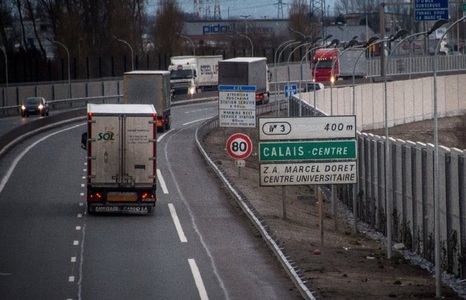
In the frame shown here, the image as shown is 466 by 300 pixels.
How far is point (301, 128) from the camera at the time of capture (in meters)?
31.1

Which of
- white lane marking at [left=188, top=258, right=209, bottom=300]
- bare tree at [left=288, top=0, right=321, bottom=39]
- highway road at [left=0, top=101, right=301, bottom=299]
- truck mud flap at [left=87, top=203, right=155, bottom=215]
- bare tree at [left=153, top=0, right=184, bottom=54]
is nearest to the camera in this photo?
white lane marking at [left=188, top=258, right=209, bottom=300]

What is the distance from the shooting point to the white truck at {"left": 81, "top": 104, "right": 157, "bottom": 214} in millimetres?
35062

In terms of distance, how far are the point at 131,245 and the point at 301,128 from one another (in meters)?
→ 5.15

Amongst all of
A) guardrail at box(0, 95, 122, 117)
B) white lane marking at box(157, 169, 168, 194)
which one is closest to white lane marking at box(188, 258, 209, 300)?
white lane marking at box(157, 169, 168, 194)

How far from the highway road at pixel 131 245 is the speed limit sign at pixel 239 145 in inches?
69.4

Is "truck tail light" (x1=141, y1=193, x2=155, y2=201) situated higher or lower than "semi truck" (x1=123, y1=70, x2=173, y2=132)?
lower

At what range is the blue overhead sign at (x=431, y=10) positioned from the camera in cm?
3117

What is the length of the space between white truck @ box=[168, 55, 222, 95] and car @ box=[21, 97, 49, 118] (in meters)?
20.6

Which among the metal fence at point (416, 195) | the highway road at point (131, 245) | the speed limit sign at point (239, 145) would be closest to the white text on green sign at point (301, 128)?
the metal fence at point (416, 195)

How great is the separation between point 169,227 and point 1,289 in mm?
10013

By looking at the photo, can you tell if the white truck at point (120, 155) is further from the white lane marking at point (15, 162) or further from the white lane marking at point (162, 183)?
the white lane marking at point (15, 162)

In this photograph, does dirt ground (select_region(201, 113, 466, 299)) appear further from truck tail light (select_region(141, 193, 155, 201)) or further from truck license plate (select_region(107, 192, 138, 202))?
truck license plate (select_region(107, 192, 138, 202))

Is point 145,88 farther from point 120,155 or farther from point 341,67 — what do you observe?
point 341,67

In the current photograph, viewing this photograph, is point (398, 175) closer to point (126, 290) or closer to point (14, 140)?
point (126, 290)
